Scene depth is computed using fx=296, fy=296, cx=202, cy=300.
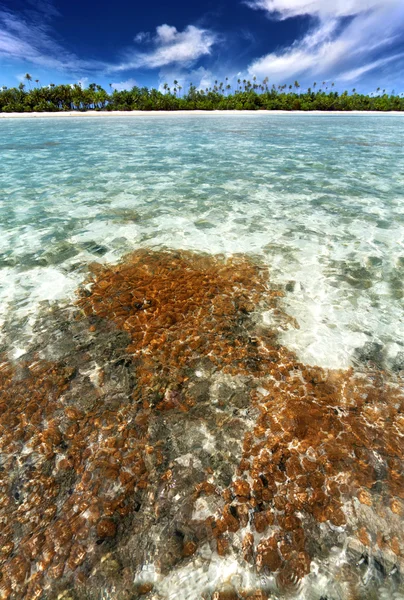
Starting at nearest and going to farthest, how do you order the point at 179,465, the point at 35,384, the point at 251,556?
the point at 251,556 → the point at 179,465 → the point at 35,384

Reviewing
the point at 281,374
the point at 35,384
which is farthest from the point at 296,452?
the point at 35,384

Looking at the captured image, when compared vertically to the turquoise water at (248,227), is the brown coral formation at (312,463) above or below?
below

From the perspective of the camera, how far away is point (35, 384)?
13.9 ft

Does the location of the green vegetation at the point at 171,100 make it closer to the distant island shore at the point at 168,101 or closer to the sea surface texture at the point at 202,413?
the distant island shore at the point at 168,101

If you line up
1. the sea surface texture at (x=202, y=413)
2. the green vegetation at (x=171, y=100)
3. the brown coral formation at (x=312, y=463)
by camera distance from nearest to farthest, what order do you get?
the sea surface texture at (x=202, y=413), the brown coral formation at (x=312, y=463), the green vegetation at (x=171, y=100)

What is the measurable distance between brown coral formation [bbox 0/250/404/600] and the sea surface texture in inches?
0.6

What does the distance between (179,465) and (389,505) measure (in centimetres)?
216

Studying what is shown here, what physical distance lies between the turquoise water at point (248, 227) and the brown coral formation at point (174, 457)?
0.91 metres

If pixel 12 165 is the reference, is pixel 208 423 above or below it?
below

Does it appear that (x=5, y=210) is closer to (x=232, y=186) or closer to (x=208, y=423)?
(x=232, y=186)

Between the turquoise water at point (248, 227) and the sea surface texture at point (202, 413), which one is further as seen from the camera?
the turquoise water at point (248, 227)

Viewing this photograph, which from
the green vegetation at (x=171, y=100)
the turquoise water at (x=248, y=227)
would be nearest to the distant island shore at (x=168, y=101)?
the green vegetation at (x=171, y=100)

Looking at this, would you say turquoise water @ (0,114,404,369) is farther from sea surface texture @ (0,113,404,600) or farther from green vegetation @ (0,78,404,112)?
green vegetation @ (0,78,404,112)

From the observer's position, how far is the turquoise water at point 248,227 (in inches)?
223
